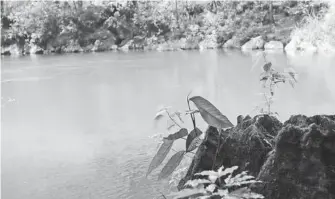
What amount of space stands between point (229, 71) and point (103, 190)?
1005cm

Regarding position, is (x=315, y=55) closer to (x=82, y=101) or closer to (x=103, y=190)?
(x=82, y=101)

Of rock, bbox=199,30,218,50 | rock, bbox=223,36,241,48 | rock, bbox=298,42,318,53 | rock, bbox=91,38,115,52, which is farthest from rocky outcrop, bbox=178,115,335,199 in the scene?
rock, bbox=91,38,115,52

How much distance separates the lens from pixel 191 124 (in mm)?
6324

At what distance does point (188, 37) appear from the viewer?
91.9ft

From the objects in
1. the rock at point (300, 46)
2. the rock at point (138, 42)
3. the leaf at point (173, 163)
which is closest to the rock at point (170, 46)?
the rock at point (138, 42)

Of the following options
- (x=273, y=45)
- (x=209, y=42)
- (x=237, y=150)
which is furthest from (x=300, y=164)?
(x=209, y=42)

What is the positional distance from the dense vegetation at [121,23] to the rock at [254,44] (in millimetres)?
3154

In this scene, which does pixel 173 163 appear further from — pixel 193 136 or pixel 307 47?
pixel 307 47

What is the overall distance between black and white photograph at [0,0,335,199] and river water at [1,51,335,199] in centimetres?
2

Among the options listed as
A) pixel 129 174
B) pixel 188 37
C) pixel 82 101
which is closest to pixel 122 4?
pixel 188 37

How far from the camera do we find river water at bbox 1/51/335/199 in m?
4.28

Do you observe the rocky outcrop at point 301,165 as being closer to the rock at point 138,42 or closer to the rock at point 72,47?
the rock at point 138,42

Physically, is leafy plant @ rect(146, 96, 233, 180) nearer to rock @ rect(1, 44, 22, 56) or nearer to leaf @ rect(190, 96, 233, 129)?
leaf @ rect(190, 96, 233, 129)

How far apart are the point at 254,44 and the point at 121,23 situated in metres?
11.5
